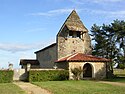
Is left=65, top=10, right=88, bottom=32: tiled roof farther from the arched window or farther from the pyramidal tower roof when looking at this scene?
the arched window

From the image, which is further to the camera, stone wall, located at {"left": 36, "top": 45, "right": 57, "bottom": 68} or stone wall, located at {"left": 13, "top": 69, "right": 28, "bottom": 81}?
stone wall, located at {"left": 36, "top": 45, "right": 57, "bottom": 68}

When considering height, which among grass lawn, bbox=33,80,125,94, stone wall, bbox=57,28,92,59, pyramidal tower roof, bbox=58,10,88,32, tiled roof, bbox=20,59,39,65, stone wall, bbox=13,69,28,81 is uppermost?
pyramidal tower roof, bbox=58,10,88,32

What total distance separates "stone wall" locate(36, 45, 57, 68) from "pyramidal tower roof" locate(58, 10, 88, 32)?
431cm

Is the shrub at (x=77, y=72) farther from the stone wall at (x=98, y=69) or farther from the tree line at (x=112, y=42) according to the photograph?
the tree line at (x=112, y=42)

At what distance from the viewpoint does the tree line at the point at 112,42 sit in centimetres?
4741

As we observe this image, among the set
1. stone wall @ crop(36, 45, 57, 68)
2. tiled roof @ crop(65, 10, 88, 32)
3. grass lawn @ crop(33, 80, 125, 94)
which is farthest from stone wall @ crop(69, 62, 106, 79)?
grass lawn @ crop(33, 80, 125, 94)

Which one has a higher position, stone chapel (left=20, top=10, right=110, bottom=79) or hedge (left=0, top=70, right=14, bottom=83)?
stone chapel (left=20, top=10, right=110, bottom=79)

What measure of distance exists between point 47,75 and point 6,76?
18.6 feet

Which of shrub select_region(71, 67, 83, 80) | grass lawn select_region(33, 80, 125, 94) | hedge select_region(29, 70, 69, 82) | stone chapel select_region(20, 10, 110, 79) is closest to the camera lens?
grass lawn select_region(33, 80, 125, 94)

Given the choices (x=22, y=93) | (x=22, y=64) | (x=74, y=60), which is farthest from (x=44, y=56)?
(x=22, y=93)

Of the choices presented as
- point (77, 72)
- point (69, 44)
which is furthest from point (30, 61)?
point (77, 72)

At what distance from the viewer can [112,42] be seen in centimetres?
4809

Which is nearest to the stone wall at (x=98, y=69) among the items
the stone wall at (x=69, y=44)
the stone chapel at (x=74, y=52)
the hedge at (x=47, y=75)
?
the stone chapel at (x=74, y=52)

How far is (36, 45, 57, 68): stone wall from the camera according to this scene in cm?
4339
